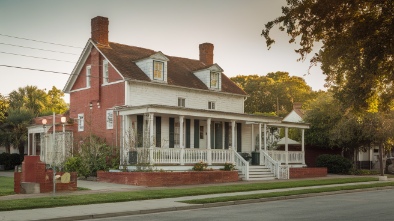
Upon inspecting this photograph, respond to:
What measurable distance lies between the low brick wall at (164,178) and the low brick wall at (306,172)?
6.15m

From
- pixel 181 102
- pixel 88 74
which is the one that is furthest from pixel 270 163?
pixel 88 74

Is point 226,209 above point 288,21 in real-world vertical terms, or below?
below

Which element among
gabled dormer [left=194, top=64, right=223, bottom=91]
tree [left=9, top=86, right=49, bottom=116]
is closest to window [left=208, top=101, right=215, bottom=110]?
gabled dormer [left=194, top=64, right=223, bottom=91]

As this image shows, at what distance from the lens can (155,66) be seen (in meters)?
32.3

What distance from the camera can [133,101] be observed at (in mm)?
30781

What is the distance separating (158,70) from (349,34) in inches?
780

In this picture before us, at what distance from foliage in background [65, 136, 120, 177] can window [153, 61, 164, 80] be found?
5379 mm

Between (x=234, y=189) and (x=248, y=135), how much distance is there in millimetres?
14591

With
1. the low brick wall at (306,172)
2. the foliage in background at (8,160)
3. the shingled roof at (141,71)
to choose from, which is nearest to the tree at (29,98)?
the foliage in background at (8,160)

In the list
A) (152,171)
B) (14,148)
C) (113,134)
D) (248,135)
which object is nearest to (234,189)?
(152,171)

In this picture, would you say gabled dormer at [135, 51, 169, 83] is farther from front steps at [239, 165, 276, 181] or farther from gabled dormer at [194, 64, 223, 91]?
front steps at [239, 165, 276, 181]

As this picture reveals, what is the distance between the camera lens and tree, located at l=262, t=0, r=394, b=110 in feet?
43.8

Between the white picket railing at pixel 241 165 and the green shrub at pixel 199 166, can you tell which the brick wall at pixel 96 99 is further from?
the white picket railing at pixel 241 165

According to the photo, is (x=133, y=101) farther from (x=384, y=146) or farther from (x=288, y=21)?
(x=384, y=146)
